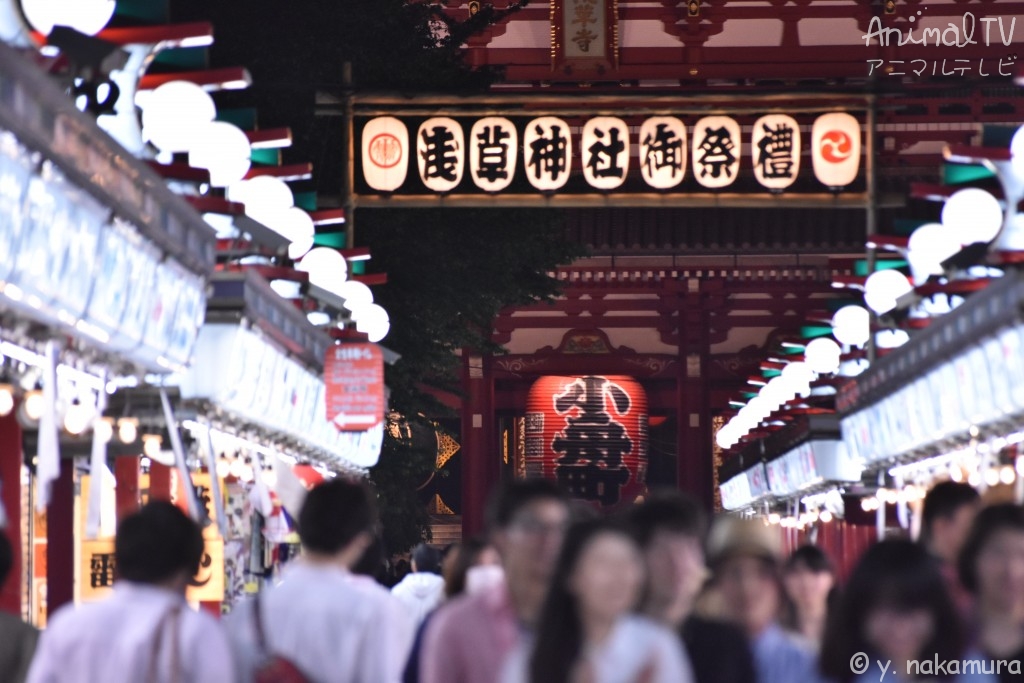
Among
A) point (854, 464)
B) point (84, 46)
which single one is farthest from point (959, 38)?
point (84, 46)

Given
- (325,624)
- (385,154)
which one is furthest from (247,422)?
(325,624)

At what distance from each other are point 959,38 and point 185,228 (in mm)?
16328

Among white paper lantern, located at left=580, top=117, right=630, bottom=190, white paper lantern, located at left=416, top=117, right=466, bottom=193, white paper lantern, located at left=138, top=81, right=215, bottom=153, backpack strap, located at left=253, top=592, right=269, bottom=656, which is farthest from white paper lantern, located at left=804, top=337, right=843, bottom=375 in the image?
backpack strap, located at left=253, top=592, right=269, bottom=656

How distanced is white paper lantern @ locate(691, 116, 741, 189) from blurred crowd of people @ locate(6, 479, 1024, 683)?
1217cm

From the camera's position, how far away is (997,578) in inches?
206

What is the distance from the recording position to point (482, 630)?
5.39 metres

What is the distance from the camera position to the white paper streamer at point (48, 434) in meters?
8.23

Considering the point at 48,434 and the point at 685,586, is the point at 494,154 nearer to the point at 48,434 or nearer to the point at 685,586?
the point at 48,434

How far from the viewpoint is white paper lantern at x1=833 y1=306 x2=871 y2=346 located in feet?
61.6

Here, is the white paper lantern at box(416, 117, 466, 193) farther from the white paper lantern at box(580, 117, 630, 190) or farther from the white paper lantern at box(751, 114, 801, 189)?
the white paper lantern at box(751, 114, 801, 189)

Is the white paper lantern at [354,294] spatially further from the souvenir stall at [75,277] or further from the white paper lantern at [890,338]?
the white paper lantern at [890,338]

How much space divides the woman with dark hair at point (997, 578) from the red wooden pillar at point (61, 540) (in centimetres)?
893

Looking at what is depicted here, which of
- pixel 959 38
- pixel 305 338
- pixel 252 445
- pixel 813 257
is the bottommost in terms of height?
pixel 252 445

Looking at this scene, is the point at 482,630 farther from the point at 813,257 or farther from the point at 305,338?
the point at 813,257
